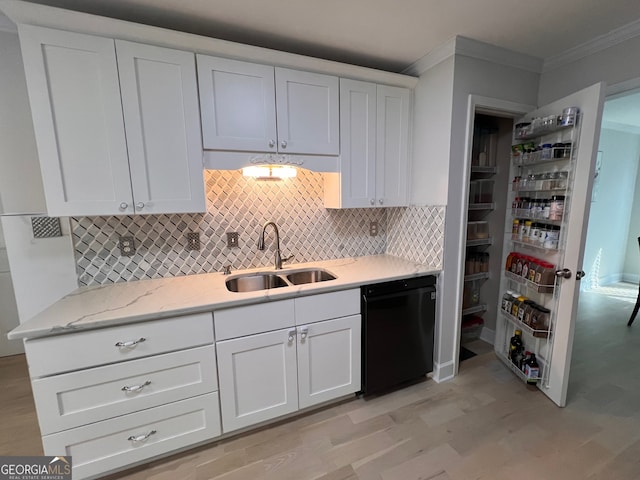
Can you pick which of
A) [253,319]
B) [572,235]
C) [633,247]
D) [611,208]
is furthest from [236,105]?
[633,247]

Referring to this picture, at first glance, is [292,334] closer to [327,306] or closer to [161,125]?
[327,306]

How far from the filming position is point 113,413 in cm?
140

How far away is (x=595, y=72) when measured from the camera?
1933 millimetres

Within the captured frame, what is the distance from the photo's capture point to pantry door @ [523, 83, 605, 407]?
5.46 ft

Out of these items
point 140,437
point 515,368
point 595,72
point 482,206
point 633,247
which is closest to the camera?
point 140,437

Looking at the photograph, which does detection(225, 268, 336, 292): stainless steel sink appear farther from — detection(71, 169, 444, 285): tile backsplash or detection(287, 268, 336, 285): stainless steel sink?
detection(71, 169, 444, 285): tile backsplash

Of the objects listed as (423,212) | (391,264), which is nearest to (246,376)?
(391,264)

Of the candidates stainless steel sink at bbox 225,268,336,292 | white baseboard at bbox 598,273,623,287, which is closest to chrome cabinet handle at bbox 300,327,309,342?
stainless steel sink at bbox 225,268,336,292

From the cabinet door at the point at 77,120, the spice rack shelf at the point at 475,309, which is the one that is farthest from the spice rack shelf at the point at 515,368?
the cabinet door at the point at 77,120

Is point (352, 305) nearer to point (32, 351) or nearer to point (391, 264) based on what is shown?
point (391, 264)

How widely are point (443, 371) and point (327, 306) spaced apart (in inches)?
47.9

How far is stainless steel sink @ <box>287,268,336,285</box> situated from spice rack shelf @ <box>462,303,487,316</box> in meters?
1.57

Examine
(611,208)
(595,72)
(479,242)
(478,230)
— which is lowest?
(479,242)

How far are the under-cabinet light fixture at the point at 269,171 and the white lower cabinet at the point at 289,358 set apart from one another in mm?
852
